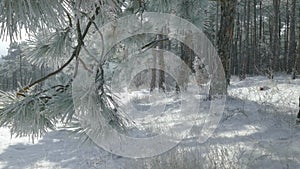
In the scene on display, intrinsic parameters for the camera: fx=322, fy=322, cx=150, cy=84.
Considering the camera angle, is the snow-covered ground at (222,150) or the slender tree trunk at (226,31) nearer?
the snow-covered ground at (222,150)

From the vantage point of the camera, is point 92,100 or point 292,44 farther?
point 292,44

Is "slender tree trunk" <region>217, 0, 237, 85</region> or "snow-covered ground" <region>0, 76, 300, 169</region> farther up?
"slender tree trunk" <region>217, 0, 237, 85</region>

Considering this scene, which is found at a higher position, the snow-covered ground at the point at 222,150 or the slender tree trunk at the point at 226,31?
the slender tree trunk at the point at 226,31

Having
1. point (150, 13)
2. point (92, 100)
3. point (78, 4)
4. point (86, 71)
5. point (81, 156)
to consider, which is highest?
point (150, 13)

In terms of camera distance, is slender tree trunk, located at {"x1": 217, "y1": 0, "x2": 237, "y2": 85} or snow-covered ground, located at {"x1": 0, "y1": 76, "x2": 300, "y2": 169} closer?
snow-covered ground, located at {"x1": 0, "y1": 76, "x2": 300, "y2": 169}

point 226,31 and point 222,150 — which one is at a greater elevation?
point 226,31

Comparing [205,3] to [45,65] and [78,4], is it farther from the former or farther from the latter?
[78,4]

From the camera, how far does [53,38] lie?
1.59 metres

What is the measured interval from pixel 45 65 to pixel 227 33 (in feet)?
17.5

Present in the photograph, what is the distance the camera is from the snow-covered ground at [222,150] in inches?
114

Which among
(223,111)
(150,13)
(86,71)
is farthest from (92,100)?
(223,111)

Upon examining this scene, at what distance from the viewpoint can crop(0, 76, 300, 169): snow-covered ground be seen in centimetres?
290

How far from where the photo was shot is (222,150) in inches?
121

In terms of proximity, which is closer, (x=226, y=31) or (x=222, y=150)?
(x=222, y=150)
